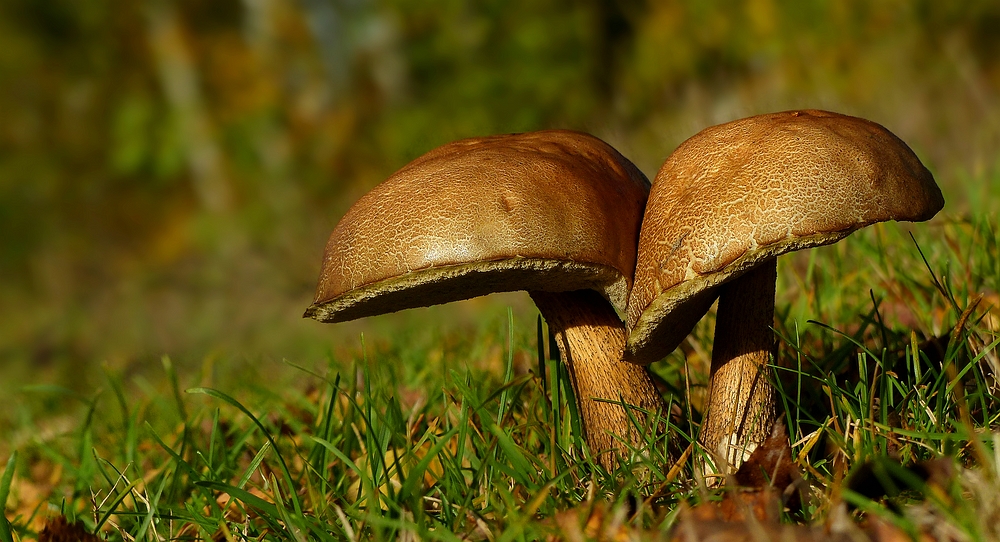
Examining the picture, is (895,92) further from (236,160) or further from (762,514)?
(236,160)

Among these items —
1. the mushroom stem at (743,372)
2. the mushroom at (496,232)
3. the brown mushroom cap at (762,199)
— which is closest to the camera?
the brown mushroom cap at (762,199)

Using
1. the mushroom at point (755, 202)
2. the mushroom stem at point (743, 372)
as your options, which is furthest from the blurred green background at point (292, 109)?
the mushroom at point (755, 202)

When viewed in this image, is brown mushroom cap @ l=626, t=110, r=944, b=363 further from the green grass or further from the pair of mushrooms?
the green grass

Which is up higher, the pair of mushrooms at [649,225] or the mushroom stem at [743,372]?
the pair of mushrooms at [649,225]

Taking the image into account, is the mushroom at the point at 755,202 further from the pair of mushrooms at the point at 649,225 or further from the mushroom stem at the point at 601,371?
the mushroom stem at the point at 601,371

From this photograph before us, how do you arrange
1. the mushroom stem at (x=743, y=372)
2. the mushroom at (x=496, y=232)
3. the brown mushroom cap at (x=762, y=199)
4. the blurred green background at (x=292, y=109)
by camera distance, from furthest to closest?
1. the blurred green background at (x=292, y=109)
2. the mushroom stem at (x=743, y=372)
3. the mushroom at (x=496, y=232)
4. the brown mushroom cap at (x=762, y=199)

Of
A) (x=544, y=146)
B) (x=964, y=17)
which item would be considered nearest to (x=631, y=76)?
(x=964, y=17)

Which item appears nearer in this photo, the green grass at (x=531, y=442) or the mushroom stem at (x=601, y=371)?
the green grass at (x=531, y=442)
